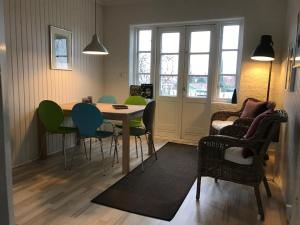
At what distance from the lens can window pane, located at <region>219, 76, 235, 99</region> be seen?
14.2ft

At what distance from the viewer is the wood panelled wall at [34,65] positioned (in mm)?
3031

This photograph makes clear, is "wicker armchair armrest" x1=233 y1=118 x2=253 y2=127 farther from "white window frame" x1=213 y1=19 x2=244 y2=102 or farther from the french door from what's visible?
the french door

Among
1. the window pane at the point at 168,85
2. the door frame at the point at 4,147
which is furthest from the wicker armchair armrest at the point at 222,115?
the door frame at the point at 4,147

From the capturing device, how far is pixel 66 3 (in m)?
3.85

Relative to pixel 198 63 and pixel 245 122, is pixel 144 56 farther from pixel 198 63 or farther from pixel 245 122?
pixel 245 122

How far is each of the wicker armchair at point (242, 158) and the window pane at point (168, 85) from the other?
8.14 feet

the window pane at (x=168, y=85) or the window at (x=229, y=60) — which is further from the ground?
the window at (x=229, y=60)

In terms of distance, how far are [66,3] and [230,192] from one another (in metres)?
3.61

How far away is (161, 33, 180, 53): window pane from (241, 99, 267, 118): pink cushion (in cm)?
180

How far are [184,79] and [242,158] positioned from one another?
2.62 meters

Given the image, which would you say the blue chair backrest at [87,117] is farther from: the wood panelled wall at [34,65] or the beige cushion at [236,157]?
the beige cushion at [236,157]

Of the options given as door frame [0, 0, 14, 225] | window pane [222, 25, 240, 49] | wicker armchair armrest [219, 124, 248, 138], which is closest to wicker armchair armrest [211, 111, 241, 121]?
wicker armchair armrest [219, 124, 248, 138]

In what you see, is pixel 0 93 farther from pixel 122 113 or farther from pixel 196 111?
pixel 196 111

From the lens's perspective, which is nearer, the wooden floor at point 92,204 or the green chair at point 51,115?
the wooden floor at point 92,204
